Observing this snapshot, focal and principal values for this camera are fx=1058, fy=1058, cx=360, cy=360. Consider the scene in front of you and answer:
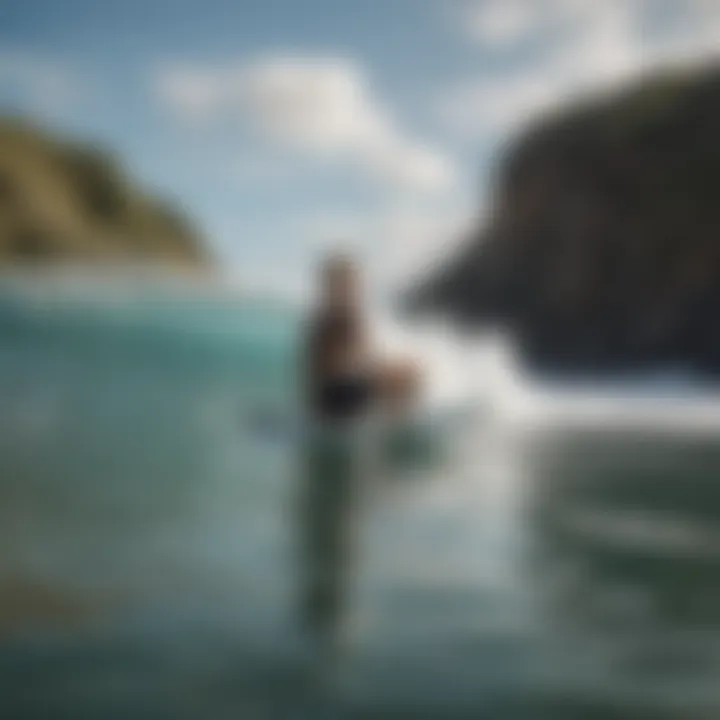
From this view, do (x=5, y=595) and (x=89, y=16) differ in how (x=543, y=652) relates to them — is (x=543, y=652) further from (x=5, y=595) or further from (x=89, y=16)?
(x=89, y=16)

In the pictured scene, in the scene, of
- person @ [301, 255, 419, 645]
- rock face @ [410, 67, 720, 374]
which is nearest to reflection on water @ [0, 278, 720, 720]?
person @ [301, 255, 419, 645]

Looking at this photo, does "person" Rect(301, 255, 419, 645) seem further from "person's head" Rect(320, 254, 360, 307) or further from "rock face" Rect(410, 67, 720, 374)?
"rock face" Rect(410, 67, 720, 374)

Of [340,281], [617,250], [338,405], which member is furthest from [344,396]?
[617,250]

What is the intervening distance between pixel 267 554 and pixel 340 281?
0.40 meters

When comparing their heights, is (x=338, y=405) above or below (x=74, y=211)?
below

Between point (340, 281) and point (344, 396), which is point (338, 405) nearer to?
point (344, 396)

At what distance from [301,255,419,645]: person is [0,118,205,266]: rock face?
21 centimetres

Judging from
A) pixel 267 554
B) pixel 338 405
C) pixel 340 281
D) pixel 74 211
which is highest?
pixel 74 211

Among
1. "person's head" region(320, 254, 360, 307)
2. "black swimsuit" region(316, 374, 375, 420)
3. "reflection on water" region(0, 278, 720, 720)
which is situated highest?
"person's head" region(320, 254, 360, 307)

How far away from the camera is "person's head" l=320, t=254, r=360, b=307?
1.54 m

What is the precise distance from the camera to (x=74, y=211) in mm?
1615

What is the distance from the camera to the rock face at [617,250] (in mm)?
1595

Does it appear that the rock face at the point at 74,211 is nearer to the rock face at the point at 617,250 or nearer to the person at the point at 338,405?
the person at the point at 338,405

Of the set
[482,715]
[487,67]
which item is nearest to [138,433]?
[482,715]
